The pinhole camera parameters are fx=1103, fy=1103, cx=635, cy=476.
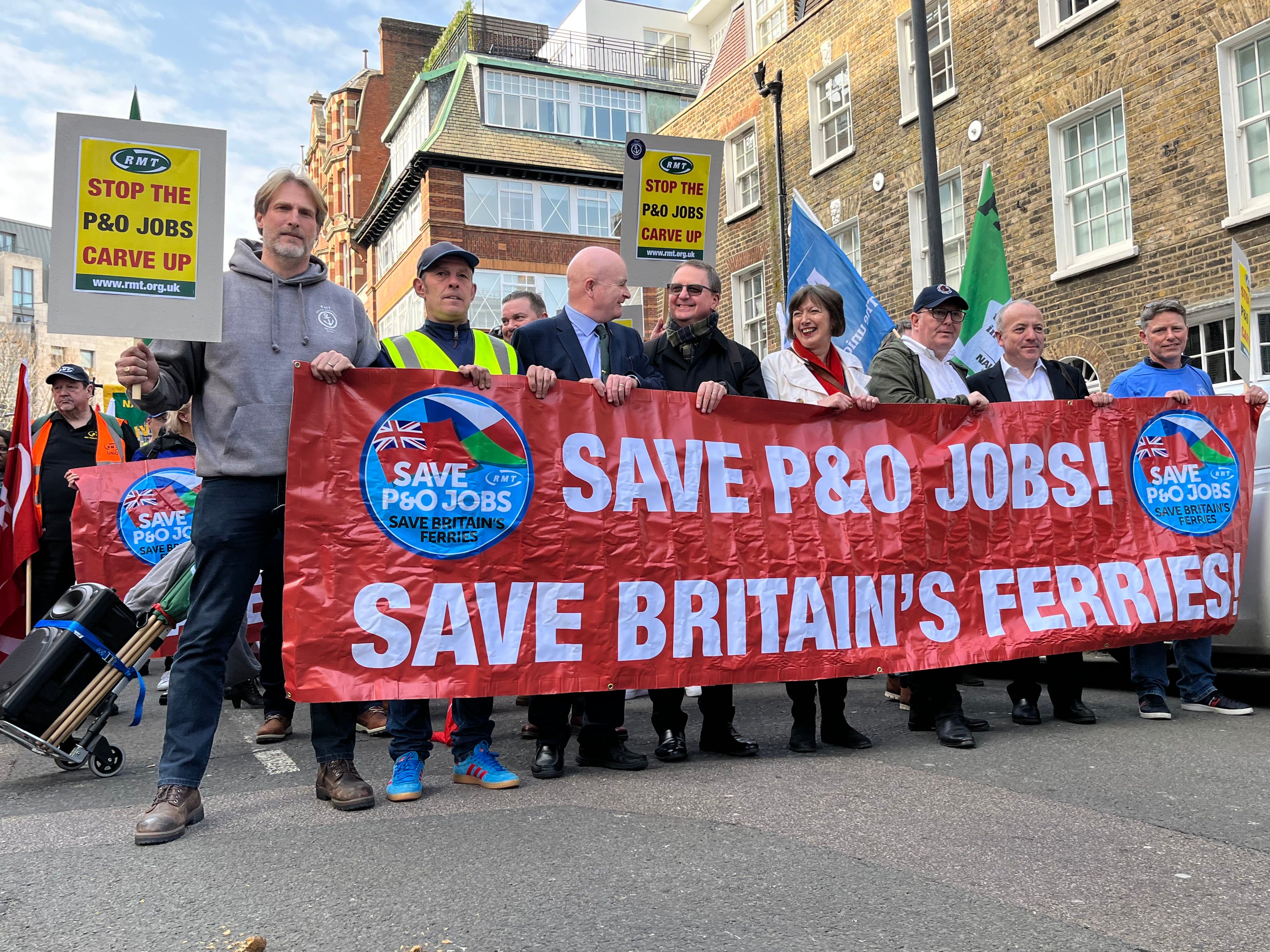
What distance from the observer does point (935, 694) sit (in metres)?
5.21

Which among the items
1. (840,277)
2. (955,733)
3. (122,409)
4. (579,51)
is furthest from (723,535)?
(579,51)

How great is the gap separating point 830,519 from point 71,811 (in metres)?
3.38

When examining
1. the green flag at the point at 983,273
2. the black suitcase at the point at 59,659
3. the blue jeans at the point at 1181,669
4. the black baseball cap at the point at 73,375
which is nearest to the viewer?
the black suitcase at the point at 59,659

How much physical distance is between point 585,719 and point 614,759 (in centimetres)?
21

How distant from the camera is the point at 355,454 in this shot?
4.30m

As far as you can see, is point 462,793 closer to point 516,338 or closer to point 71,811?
point 71,811

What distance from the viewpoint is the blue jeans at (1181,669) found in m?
5.74

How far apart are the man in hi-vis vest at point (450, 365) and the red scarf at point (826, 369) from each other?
4.62 ft

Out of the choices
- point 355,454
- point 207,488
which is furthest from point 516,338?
point 207,488

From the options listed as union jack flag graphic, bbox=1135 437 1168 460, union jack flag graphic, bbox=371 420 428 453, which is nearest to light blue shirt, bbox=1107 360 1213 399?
union jack flag graphic, bbox=1135 437 1168 460

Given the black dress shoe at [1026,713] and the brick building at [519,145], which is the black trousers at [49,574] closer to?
the black dress shoe at [1026,713]

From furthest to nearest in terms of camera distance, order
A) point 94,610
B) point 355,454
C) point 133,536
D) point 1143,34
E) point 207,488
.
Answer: point 1143,34, point 133,536, point 94,610, point 355,454, point 207,488

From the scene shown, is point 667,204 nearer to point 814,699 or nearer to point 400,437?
point 400,437

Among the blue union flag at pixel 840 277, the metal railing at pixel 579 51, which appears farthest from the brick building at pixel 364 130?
the blue union flag at pixel 840 277
